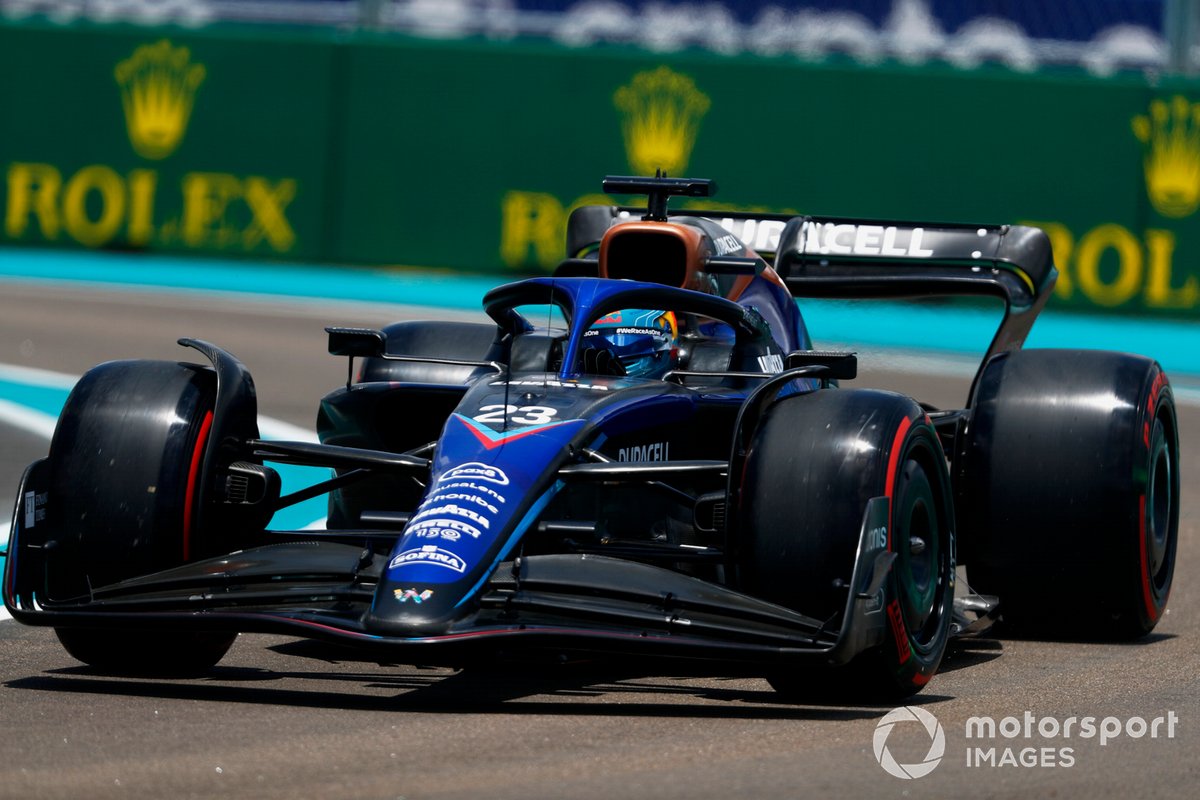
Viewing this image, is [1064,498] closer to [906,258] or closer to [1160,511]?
[1160,511]

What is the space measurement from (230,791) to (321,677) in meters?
1.57

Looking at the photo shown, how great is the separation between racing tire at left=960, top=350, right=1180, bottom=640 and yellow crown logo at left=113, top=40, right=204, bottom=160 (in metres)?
13.3

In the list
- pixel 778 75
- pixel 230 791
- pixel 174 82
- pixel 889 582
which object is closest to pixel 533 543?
pixel 889 582

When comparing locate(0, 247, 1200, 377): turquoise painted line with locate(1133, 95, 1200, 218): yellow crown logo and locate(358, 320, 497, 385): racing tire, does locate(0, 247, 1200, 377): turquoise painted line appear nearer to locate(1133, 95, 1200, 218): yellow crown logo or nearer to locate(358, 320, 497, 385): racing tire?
locate(1133, 95, 1200, 218): yellow crown logo

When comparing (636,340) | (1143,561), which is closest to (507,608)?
(636,340)

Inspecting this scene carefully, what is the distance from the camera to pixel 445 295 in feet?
60.1

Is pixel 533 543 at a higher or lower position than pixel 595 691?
higher

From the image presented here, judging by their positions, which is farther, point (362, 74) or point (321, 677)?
point (362, 74)

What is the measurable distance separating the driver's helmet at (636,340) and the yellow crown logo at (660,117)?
11.0 metres

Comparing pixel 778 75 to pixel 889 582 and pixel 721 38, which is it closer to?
pixel 721 38

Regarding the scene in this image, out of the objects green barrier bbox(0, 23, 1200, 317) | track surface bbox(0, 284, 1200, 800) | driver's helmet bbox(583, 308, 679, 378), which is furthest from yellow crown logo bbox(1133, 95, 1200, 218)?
driver's helmet bbox(583, 308, 679, 378)

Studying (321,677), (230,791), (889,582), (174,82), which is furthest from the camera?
(174,82)

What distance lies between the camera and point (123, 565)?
584cm

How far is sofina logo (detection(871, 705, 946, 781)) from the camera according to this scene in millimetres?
4777
